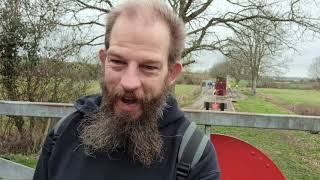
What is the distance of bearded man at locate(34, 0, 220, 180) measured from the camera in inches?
59.9

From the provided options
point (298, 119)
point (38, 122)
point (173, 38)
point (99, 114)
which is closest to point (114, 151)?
point (99, 114)

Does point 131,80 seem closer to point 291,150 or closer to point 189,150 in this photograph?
point 189,150

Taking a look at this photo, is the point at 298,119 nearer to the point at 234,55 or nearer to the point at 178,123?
the point at 178,123

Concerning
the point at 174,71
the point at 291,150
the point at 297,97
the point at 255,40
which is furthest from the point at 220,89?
the point at 174,71

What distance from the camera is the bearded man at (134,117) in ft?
4.99

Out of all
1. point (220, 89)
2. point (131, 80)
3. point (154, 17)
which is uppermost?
point (154, 17)

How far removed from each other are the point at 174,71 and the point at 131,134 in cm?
28

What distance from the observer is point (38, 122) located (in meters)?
8.34

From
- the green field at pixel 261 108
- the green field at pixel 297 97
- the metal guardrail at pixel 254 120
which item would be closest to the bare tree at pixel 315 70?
the green field at pixel 297 97

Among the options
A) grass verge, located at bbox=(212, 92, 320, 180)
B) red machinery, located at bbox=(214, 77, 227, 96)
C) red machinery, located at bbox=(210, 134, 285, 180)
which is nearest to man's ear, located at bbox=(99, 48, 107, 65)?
red machinery, located at bbox=(210, 134, 285, 180)

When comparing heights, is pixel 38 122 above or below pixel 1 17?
below

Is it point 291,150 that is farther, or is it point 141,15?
point 291,150

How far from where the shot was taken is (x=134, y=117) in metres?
1.59

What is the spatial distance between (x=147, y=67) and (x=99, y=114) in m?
0.30
